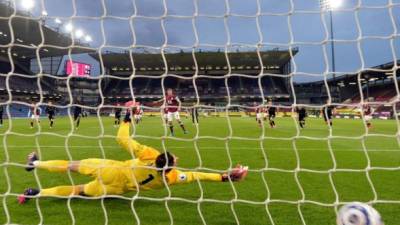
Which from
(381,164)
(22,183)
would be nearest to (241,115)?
(381,164)

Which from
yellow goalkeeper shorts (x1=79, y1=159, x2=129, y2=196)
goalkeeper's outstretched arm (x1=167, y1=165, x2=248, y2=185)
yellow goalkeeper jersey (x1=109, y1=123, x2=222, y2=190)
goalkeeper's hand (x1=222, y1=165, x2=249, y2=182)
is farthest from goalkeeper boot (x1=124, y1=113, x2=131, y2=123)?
goalkeeper's hand (x1=222, y1=165, x2=249, y2=182)

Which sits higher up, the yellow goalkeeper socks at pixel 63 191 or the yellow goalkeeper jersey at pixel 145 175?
the yellow goalkeeper jersey at pixel 145 175

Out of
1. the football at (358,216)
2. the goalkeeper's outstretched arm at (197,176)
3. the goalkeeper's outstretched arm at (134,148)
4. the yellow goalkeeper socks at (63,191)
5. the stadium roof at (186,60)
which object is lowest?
the football at (358,216)

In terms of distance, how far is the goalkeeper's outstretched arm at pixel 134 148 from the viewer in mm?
4750

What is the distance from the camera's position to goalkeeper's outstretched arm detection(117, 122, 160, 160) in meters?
4.75

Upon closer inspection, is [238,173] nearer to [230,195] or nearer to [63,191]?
[230,195]

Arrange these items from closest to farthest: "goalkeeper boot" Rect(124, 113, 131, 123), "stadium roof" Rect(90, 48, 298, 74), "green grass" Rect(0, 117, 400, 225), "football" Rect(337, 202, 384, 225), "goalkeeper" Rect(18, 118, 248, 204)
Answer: "football" Rect(337, 202, 384, 225), "green grass" Rect(0, 117, 400, 225), "goalkeeper" Rect(18, 118, 248, 204), "goalkeeper boot" Rect(124, 113, 131, 123), "stadium roof" Rect(90, 48, 298, 74)

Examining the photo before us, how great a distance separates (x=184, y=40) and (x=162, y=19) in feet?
2.90

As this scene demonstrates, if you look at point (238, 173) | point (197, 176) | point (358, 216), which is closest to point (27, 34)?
point (197, 176)

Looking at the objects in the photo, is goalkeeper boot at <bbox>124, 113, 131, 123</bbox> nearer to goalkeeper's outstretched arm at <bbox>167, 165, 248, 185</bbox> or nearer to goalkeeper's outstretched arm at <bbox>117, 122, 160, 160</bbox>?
goalkeeper's outstretched arm at <bbox>117, 122, 160, 160</bbox>

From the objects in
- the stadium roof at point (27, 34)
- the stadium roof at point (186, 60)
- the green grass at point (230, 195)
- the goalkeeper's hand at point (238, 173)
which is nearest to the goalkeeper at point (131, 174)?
the goalkeeper's hand at point (238, 173)

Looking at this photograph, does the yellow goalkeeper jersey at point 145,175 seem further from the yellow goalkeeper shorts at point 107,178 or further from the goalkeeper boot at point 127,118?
the goalkeeper boot at point 127,118

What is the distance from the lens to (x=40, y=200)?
5.23 m

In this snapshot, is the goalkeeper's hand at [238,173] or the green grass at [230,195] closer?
the green grass at [230,195]
